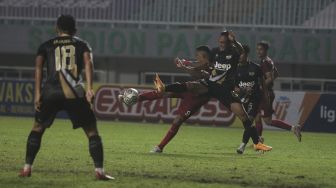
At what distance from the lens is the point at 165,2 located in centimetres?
3144

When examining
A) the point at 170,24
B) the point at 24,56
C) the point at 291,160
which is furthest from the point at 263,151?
the point at 24,56

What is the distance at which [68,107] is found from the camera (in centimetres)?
916

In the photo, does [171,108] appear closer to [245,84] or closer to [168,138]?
[245,84]

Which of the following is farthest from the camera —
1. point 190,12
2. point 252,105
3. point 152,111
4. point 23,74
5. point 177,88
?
point 190,12

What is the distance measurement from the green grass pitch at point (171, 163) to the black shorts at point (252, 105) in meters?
0.79

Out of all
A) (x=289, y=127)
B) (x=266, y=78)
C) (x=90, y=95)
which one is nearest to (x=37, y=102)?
(x=90, y=95)

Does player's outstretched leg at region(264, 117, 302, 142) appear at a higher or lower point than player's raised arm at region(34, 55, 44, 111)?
→ lower

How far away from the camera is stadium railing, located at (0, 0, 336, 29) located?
99.2ft

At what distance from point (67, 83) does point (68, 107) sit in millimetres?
294

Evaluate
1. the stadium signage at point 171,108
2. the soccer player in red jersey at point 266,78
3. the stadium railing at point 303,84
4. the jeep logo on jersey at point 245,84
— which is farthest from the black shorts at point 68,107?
the stadium railing at point 303,84

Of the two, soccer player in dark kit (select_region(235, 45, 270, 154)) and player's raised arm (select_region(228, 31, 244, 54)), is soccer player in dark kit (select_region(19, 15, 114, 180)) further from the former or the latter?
soccer player in dark kit (select_region(235, 45, 270, 154))

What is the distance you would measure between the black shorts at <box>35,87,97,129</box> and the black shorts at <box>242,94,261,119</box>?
6.85 metres

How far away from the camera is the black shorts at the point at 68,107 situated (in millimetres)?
9109

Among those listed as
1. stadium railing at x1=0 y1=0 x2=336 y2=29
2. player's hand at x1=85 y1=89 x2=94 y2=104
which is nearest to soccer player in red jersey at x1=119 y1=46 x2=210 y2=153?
player's hand at x1=85 y1=89 x2=94 y2=104
